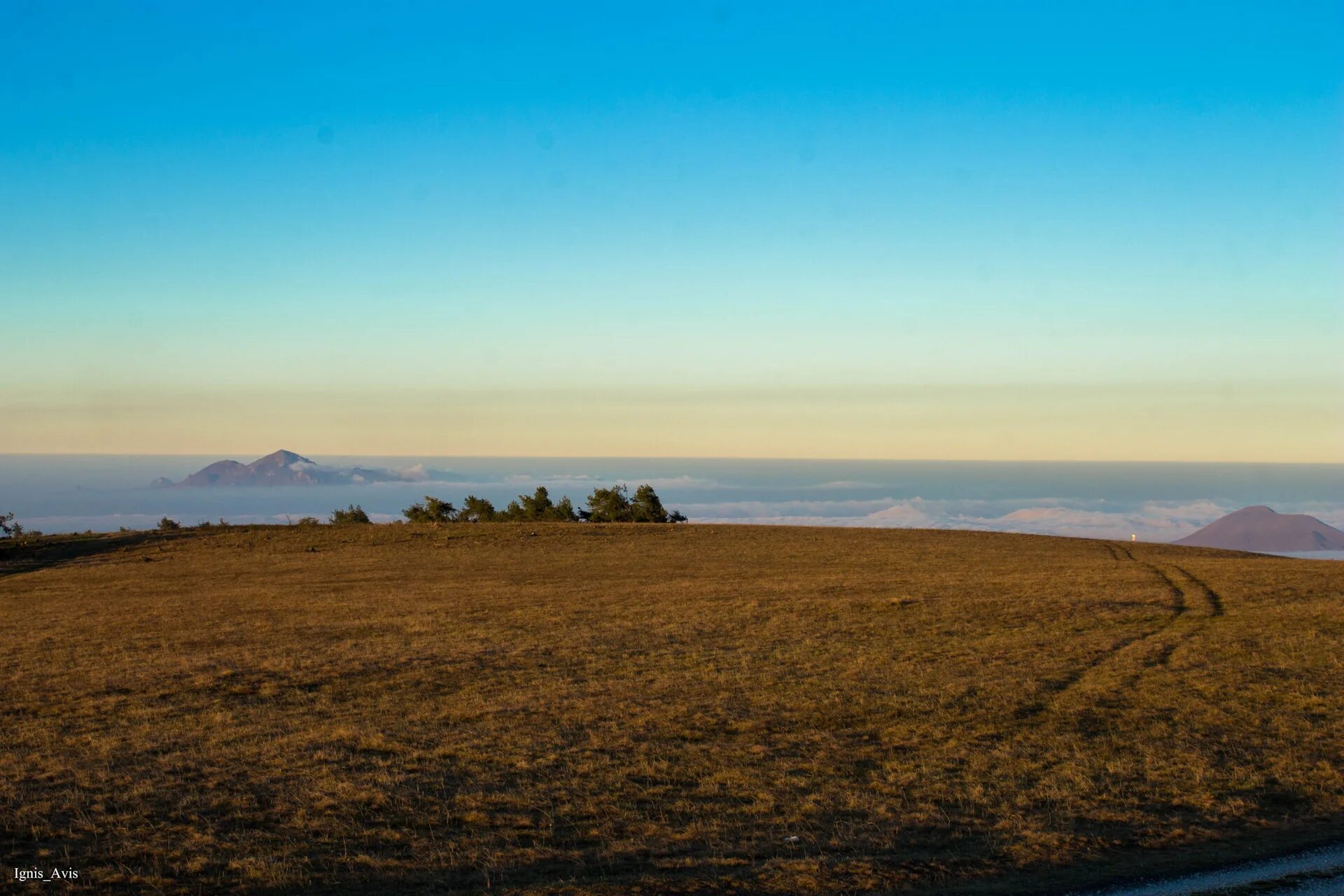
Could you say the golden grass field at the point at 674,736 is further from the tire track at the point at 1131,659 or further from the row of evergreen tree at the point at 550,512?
the row of evergreen tree at the point at 550,512

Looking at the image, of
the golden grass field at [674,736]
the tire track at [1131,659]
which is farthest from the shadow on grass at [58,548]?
the tire track at [1131,659]

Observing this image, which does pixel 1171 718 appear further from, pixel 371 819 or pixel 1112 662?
pixel 371 819

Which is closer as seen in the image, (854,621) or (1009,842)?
(1009,842)

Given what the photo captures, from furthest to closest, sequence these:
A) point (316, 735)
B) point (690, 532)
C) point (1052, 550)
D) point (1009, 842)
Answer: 1. point (690, 532)
2. point (1052, 550)
3. point (316, 735)
4. point (1009, 842)

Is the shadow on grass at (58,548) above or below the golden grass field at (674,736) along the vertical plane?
above

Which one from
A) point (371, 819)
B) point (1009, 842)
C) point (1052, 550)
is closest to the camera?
point (1009, 842)

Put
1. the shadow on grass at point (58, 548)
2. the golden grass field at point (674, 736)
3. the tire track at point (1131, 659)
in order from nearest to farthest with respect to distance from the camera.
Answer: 1. the golden grass field at point (674, 736)
2. the tire track at point (1131, 659)
3. the shadow on grass at point (58, 548)

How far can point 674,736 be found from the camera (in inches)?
601

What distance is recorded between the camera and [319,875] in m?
9.66

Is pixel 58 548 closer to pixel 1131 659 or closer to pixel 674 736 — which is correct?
pixel 674 736

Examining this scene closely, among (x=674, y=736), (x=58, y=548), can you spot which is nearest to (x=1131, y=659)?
(x=674, y=736)

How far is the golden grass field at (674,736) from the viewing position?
10164 mm

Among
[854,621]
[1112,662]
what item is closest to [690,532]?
[854,621]

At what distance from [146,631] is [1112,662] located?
979 inches
